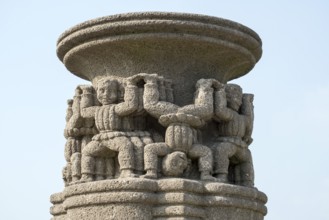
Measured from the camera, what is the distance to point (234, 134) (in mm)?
7465

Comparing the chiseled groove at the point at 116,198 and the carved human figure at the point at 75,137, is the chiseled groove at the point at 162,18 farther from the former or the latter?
the chiseled groove at the point at 116,198

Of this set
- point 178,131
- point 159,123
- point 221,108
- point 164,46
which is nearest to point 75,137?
point 159,123

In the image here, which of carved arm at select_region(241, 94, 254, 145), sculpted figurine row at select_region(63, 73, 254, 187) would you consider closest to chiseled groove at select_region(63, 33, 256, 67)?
sculpted figurine row at select_region(63, 73, 254, 187)

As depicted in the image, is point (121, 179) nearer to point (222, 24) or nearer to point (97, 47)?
point (97, 47)

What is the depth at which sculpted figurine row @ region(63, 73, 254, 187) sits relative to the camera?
7039 mm

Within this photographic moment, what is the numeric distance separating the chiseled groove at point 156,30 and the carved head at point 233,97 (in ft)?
1.64

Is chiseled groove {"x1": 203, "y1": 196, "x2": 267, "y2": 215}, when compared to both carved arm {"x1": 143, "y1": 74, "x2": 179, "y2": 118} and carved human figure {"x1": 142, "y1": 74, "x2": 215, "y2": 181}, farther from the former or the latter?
carved arm {"x1": 143, "y1": 74, "x2": 179, "y2": 118}

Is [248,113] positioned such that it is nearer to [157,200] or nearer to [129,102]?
[129,102]

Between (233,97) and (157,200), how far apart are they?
4.87ft

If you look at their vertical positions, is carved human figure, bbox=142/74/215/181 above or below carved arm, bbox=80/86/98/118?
below

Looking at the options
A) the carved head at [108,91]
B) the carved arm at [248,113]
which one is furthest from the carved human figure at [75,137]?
the carved arm at [248,113]

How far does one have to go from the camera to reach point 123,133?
282 inches

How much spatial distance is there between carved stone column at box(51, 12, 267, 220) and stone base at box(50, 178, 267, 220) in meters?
0.01

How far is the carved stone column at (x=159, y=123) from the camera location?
6.91 m
